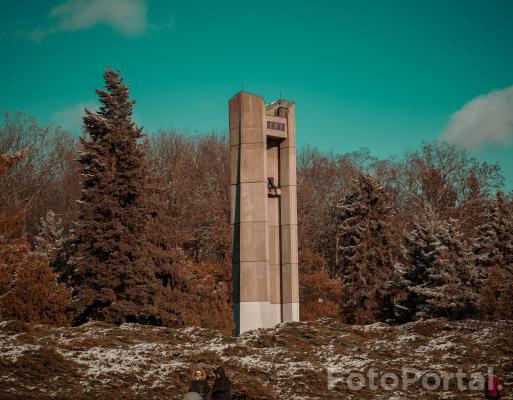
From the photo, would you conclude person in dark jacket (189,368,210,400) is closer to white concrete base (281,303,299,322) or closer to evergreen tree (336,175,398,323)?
white concrete base (281,303,299,322)

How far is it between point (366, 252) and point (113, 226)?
54.2 ft

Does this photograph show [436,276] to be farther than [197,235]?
No

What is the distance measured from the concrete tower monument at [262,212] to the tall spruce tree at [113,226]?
24.7 feet

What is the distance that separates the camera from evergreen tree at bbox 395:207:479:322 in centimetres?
3180

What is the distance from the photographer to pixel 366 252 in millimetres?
41344

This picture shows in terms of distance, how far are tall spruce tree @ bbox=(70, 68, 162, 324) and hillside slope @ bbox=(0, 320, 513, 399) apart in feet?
27.2

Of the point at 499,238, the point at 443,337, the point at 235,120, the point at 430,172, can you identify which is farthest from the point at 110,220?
the point at 430,172

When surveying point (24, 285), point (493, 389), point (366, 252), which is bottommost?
point (493, 389)

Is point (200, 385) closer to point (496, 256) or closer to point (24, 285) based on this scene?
point (24, 285)

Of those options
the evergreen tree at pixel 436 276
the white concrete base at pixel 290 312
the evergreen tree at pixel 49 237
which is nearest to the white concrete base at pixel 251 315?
the white concrete base at pixel 290 312

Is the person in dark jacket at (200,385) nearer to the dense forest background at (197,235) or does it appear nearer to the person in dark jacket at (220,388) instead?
the person in dark jacket at (220,388)

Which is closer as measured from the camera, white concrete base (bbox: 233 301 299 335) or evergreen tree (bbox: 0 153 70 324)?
white concrete base (bbox: 233 301 299 335)

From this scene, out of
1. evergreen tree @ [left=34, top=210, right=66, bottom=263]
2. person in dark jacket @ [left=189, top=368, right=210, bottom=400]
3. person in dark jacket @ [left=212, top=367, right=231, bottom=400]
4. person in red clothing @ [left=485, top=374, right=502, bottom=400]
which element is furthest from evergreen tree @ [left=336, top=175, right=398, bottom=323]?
person in dark jacket @ [left=189, top=368, right=210, bottom=400]

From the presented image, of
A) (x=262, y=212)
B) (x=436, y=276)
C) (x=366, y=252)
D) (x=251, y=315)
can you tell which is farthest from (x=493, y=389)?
(x=366, y=252)
